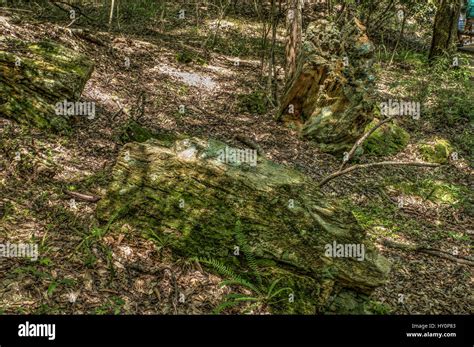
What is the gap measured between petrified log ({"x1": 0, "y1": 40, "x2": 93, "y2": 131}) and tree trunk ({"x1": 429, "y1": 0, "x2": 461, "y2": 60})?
11074mm

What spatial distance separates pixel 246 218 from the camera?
173 inches

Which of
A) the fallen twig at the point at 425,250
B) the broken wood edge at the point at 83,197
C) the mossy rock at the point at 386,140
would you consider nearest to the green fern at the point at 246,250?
the broken wood edge at the point at 83,197

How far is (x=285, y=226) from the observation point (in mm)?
4324

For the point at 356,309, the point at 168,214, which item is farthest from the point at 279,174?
the point at 356,309

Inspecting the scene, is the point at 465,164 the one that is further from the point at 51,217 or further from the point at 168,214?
the point at 51,217

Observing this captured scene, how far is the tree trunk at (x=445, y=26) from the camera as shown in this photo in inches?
519

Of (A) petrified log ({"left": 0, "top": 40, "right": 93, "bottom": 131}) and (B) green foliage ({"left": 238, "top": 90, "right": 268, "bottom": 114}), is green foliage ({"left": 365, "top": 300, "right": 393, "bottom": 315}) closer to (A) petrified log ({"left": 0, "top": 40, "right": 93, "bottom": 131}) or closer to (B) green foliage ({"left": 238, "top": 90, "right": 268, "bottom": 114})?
(A) petrified log ({"left": 0, "top": 40, "right": 93, "bottom": 131})

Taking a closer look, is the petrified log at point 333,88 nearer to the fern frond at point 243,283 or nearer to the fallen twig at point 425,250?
the fallen twig at point 425,250

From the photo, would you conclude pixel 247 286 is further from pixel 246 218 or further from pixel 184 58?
pixel 184 58
